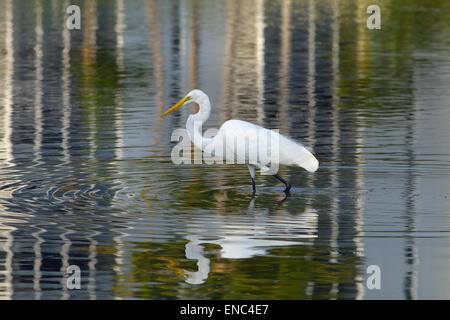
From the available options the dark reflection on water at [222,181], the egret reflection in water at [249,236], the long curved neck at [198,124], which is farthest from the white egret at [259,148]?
the egret reflection in water at [249,236]

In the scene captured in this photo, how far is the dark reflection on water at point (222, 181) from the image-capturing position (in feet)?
33.6

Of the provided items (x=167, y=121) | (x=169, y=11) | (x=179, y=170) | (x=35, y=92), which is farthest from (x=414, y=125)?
(x=169, y=11)

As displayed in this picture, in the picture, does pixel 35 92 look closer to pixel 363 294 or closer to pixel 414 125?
pixel 414 125

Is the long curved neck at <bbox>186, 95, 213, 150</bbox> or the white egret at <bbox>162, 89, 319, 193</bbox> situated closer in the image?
the white egret at <bbox>162, 89, 319, 193</bbox>

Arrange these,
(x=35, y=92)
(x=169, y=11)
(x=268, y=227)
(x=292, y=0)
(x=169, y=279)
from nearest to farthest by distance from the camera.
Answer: (x=169, y=279), (x=268, y=227), (x=35, y=92), (x=169, y=11), (x=292, y=0)

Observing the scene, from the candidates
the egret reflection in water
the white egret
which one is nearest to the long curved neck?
the white egret

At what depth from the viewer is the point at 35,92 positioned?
26.7 metres

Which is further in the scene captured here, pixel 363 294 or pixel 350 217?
pixel 350 217

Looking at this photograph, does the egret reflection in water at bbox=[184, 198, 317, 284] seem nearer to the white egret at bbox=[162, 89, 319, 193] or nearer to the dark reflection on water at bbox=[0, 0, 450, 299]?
the dark reflection on water at bbox=[0, 0, 450, 299]

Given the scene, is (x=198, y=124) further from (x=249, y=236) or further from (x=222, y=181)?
(x=249, y=236)

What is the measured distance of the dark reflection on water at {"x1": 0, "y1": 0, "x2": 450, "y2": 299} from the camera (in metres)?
10.2

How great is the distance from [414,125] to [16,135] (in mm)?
7340

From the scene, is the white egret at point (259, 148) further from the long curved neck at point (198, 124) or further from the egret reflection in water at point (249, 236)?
the egret reflection in water at point (249, 236)

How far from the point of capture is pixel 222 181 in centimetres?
1527
